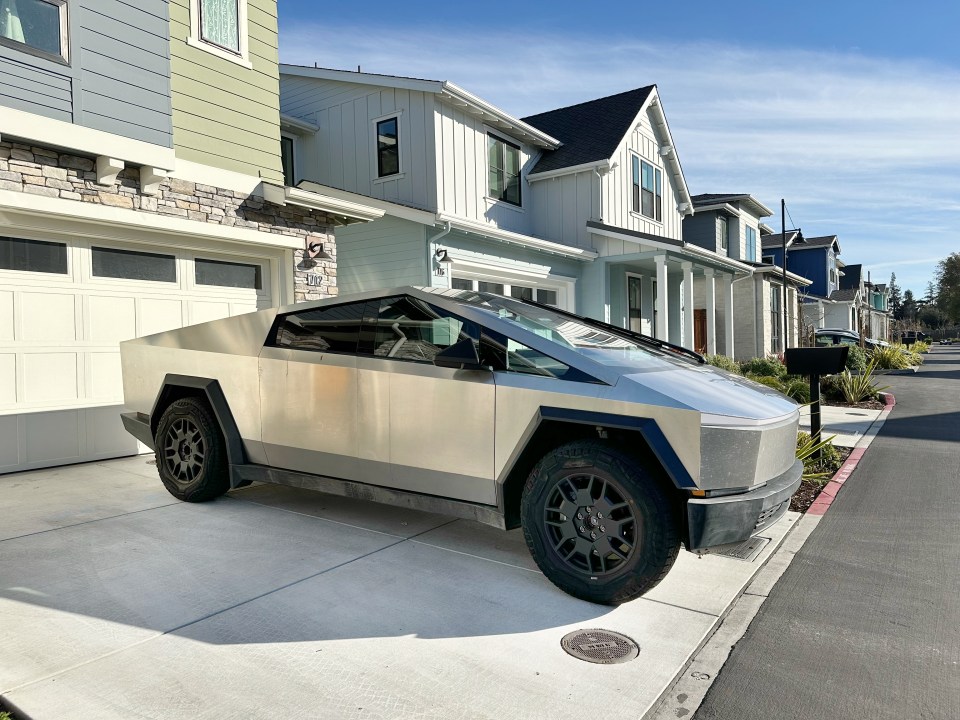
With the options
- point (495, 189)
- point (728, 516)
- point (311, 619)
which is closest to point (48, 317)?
point (311, 619)

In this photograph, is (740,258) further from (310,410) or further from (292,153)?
(310,410)

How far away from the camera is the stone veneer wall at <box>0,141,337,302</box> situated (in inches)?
231

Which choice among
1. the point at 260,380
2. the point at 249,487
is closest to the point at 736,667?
the point at 260,380

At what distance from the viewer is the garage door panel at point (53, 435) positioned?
622cm

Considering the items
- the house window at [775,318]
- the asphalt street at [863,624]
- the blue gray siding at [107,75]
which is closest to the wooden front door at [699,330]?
the house window at [775,318]

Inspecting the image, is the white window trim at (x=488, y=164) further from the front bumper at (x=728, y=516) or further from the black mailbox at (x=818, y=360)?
the front bumper at (x=728, y=516)

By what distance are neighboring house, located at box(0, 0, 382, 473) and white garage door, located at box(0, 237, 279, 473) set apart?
1cm

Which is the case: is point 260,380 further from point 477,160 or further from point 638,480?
point 477,160

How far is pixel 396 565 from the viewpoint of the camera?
3.85 m

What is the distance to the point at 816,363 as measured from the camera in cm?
671

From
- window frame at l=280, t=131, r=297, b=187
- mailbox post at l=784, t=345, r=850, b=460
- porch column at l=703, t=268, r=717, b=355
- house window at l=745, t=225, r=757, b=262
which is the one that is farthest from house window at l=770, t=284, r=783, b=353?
mailbox post at l=784, t=345, r=850, b=460

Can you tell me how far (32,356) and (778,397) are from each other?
21.3 feet

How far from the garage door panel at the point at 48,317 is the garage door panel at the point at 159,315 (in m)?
0.69

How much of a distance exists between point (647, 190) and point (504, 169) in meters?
5.34
